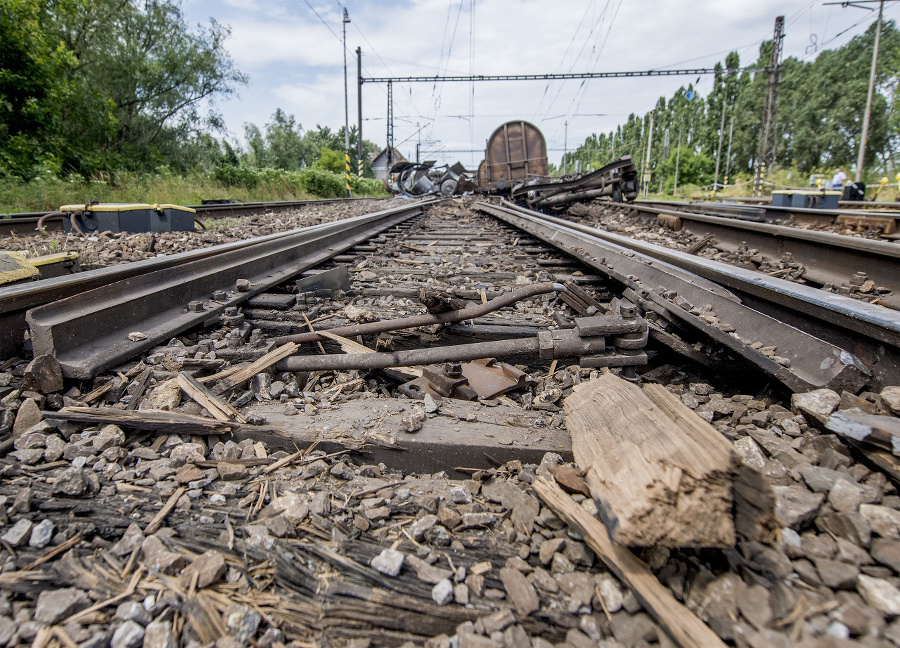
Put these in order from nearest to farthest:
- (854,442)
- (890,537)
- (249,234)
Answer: (890,537) → (854,442) → (249,234)

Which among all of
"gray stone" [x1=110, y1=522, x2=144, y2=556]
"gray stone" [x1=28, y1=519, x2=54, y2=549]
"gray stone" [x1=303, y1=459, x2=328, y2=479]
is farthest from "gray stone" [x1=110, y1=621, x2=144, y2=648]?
"gray stone" [x1=303, y1=459, x2=328, y2=479]

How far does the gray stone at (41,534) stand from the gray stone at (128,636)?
1.31 ft

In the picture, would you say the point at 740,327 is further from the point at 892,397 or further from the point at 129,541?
the point at 129,541

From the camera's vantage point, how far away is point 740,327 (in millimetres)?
2156

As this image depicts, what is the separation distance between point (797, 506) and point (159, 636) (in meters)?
1.49

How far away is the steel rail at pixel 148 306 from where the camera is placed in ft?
6.15

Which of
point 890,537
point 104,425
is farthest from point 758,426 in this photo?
point 104,425

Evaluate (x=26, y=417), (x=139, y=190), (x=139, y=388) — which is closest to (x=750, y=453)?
(x=139, y=388)

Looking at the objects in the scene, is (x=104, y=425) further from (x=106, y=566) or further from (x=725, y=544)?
(x=725, y=544)

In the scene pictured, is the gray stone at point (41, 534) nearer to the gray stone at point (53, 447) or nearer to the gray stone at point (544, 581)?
the gray stone at point (53, 447)

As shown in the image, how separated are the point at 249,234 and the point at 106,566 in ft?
19.4

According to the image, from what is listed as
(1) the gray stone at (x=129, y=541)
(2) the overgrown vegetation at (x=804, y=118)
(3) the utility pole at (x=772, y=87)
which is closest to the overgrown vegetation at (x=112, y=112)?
(1) the gray stone at (x=129, y=541)

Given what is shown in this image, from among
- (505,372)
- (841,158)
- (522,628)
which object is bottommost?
(522,628)

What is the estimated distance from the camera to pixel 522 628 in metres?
0.99
